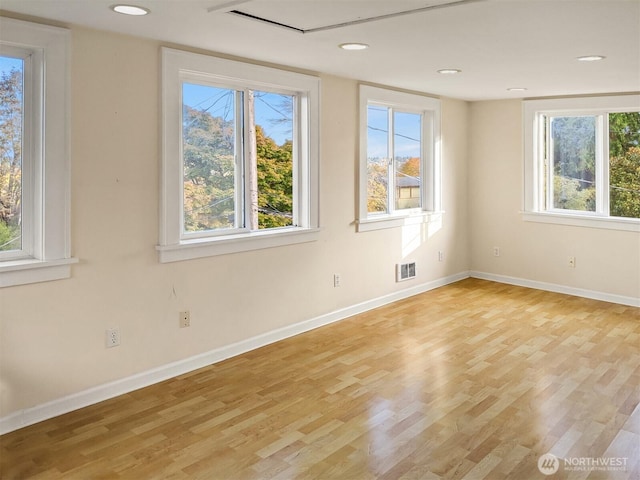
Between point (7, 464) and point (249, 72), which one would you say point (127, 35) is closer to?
point (249, 72)

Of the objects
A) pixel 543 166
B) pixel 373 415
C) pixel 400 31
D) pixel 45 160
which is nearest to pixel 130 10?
pixel 45 160

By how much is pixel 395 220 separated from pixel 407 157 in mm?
783

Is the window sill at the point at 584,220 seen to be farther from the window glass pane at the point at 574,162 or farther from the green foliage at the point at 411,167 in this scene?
the green foliage at the point at 411,167

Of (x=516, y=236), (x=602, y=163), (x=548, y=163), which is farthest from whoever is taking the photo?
(x=516, y=236)

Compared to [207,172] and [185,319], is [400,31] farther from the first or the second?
[185,319]

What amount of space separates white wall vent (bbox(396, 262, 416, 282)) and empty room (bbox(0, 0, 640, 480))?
7cm

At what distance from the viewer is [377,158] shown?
545 centimetres

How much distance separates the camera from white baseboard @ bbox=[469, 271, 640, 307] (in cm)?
559

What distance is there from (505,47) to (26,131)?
9.22 ft

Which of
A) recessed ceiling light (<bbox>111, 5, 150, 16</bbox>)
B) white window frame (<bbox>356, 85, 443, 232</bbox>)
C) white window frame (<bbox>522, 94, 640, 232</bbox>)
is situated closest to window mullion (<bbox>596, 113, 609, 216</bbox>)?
white window frame (<bbox>522, 94, 640, 232</bbox>)

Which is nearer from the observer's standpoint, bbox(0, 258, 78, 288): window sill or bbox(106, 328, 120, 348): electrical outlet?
bbox(0, 258, 78, 288): window sill

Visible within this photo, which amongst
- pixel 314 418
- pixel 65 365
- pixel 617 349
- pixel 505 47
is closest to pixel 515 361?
pixel 617 349

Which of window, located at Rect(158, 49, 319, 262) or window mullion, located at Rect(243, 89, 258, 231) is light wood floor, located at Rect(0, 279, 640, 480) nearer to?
window, located at Rect(158, 49, 319, 262)

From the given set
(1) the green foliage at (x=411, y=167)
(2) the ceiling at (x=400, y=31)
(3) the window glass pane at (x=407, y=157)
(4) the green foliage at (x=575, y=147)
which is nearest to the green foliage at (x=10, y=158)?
(2) the ceiling at (x=400, y=31)
